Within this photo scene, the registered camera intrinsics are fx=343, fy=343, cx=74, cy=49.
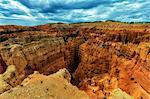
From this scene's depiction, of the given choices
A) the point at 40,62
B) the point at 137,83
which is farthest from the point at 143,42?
the point at 40,62

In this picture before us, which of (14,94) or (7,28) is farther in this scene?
(7,28)

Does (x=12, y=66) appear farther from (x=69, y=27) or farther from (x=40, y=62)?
(x=69, y=27)

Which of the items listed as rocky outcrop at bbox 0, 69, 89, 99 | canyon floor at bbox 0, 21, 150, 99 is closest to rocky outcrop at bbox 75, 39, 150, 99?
canyon floor at bbox 0, 21, 150, 99

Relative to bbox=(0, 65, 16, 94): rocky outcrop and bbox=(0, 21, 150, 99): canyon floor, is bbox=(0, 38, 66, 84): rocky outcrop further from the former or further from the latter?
bbox=(0, 65, 16, 94): rocky outcrop

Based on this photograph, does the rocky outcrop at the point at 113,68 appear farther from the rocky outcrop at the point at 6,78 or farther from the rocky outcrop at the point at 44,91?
the rocky outcrop at the point at 44,91

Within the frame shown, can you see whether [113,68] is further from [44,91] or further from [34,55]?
[44,91]

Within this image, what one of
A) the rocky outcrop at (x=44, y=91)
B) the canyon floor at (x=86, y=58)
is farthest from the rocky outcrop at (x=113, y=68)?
the rocky outcrop at (x=44, y=91)

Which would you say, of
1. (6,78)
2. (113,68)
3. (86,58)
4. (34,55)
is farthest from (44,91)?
(86,58)

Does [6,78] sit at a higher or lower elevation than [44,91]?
lower
